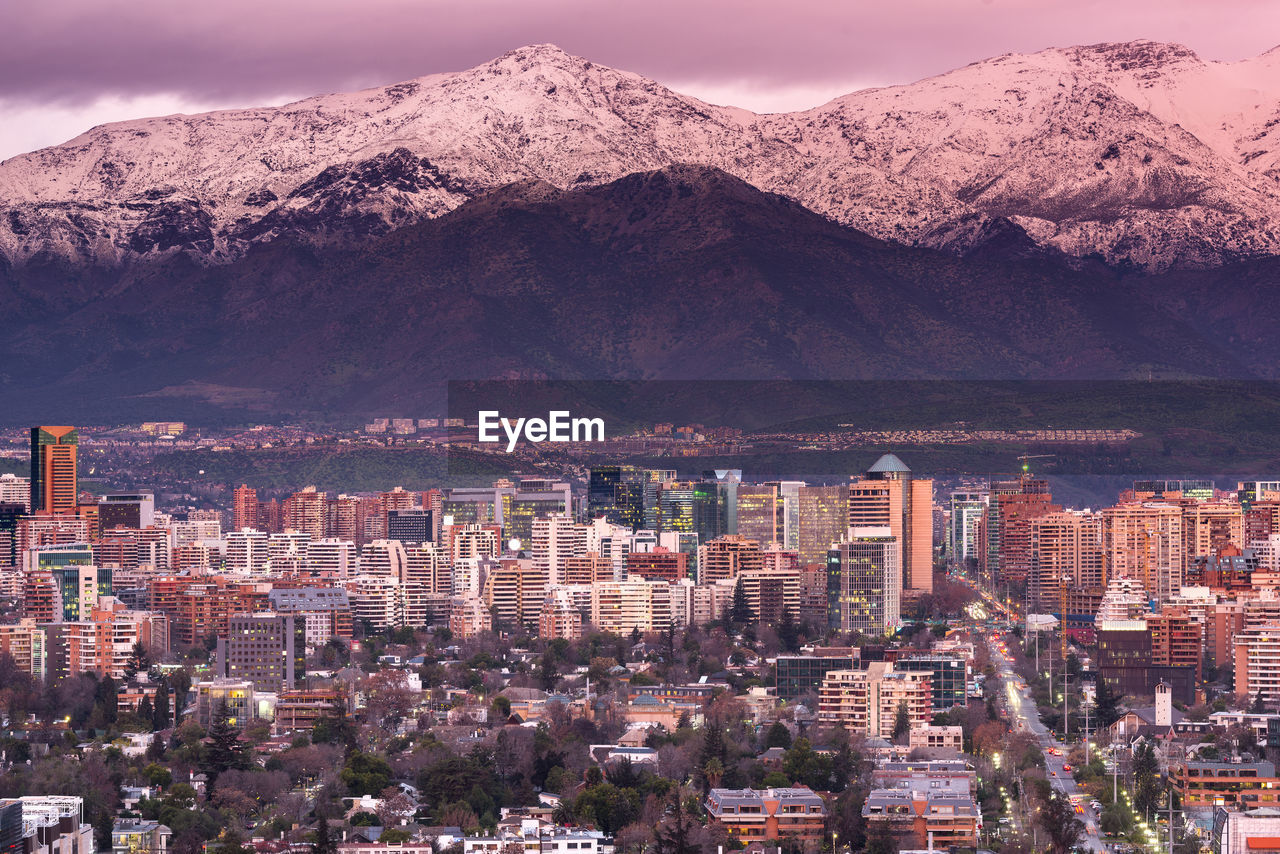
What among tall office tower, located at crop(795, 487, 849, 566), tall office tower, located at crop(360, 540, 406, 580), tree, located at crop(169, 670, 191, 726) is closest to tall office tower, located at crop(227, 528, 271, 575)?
tall office tower, located at crop(360, 540, 406, 580)

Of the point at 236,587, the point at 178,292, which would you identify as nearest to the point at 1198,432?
the point at 236,587

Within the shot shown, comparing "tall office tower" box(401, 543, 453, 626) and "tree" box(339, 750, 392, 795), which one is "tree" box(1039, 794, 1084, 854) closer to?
"tree" box(339, 750, 392, 795)

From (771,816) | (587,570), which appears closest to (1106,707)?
(771,816)

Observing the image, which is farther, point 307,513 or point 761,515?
point 307,513

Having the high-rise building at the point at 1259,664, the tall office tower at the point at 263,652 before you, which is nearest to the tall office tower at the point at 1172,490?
the high-rise building at the point at 1259,664

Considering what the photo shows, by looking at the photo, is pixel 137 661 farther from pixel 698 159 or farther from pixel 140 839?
pixel 698 159
